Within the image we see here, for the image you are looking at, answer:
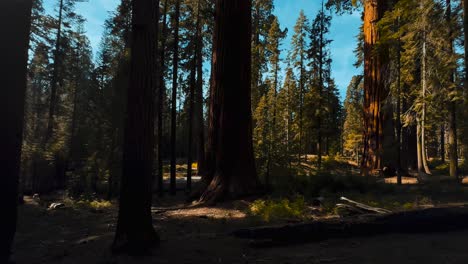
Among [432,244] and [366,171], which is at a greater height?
[366,171]

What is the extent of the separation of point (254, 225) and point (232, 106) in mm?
3785

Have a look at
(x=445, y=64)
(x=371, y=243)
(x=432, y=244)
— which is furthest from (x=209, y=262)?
(x=445, y=64)

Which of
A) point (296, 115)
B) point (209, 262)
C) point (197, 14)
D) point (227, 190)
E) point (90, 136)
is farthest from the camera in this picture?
point (296, 115)

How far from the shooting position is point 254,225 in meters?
6.87

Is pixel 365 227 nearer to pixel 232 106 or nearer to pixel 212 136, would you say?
pixel 232 106

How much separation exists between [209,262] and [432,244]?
349 centimetres

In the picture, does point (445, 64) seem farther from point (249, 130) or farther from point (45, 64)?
point (45, 64)


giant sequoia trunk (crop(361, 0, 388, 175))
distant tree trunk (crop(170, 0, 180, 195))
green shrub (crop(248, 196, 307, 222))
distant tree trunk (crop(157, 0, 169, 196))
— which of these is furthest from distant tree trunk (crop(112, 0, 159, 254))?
distant tree trunk (crop(170, 0, 180, 195))

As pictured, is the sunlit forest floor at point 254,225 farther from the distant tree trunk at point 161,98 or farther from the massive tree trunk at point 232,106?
the distant tree trunk at point 161,98

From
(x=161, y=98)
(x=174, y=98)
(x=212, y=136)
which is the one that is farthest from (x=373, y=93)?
(x=161, y=98)

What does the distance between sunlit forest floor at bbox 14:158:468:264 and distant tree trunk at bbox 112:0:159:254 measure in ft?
1.19

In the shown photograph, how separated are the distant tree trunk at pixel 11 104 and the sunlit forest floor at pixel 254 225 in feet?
4.20

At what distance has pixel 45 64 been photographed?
93.9ft

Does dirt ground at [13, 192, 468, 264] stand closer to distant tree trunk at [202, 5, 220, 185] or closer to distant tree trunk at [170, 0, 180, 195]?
distant tree trunk at [202, 5, 220, 185]
